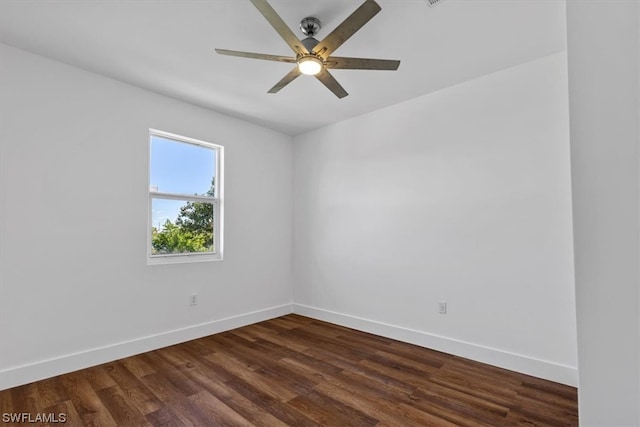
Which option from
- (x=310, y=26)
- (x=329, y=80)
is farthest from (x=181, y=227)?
(x=310, y=26)

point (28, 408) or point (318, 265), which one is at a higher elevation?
point (318, 265)

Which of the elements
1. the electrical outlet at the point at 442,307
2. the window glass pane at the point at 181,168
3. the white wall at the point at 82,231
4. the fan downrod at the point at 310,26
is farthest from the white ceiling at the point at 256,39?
the electrical outlet at the point at 442,307

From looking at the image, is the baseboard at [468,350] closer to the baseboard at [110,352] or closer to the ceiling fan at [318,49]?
the baseboard at [110,352]

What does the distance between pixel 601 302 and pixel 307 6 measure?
2121 mm

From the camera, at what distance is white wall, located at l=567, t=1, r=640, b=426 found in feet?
1.73

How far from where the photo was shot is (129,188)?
2.97 metres

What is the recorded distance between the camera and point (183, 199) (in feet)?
11.4

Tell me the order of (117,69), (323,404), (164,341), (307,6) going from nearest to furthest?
(307,6)
(323,404)
(117,69)
(164,341)

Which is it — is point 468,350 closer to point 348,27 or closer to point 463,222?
point 463,222

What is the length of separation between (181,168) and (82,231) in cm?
→ 119

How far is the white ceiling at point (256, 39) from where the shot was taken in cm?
196

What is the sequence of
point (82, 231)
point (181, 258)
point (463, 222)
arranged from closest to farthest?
point (82, 231) < point (463, 222) < point (181, 258)

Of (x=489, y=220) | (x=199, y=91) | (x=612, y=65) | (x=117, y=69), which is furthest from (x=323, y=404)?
(x=117, y=69)

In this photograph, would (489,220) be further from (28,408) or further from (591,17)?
(28,408)
